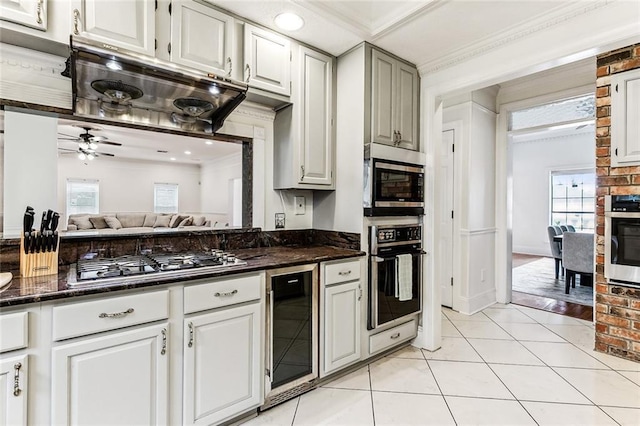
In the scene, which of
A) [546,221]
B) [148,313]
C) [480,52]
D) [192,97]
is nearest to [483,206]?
[480,52]

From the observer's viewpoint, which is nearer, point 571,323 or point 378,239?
point 378,239

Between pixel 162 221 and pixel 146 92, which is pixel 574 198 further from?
pixel 146 92

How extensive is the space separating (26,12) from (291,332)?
2112 millimetres

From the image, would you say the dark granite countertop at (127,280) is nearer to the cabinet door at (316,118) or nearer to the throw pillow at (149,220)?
the throw pillow at (149,220)

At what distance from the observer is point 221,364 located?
5.55 ft

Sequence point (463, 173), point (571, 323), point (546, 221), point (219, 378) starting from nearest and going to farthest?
point (219, 378) → point (571, 323) → point (463, 173) → point (546, 221)

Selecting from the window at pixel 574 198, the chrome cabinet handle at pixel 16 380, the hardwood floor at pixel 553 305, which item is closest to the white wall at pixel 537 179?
the window at pixel 574 198

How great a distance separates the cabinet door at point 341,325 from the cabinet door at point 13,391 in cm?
150

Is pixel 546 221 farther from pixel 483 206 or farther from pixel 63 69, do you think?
pixel 63 69

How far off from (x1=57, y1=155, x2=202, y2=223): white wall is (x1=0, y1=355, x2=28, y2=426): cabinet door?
910mm

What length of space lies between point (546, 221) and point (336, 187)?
25.4 feet

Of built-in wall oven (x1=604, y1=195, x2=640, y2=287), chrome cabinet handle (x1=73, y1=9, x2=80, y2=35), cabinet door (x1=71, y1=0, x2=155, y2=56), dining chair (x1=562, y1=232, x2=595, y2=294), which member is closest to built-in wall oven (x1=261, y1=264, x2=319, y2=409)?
cabinet door (x1=71, y1=0, x2=155, y2=56)

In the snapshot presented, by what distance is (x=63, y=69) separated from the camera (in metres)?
1.75

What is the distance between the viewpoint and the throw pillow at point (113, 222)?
2.02 m
